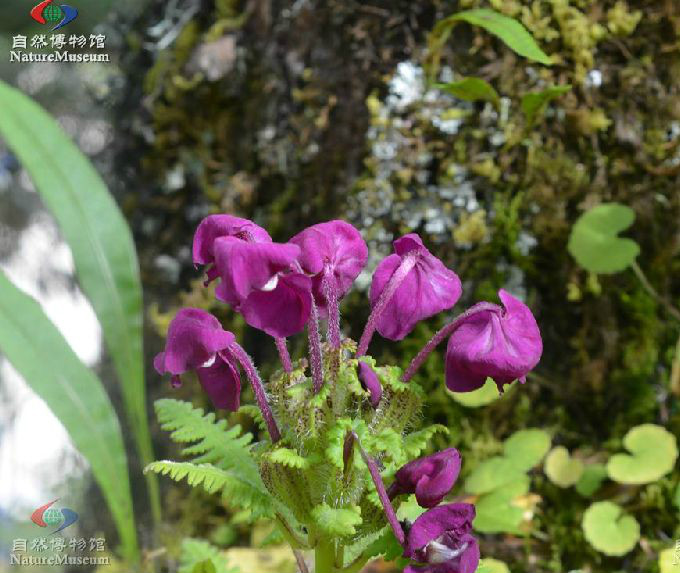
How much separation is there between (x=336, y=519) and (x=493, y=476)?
0.69 meters

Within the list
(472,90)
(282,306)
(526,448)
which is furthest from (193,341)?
(472,90)

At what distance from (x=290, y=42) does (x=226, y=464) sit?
128cm

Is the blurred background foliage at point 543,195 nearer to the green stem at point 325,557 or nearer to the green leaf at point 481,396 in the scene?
the green leaf at point 481,396

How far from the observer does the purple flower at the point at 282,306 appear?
29.0 inches

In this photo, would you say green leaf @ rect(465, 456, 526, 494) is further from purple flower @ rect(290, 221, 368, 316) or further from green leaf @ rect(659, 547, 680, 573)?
purple flower @ rect(290, 221, 368, 316)

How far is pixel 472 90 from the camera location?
1.49m

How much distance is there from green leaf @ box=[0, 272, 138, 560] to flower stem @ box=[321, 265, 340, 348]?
1.03 m

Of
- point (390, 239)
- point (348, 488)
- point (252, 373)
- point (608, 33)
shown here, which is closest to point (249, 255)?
point (252, 373)

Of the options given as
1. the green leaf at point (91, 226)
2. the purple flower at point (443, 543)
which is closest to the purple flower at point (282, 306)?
the purple flower at point (443, 543)

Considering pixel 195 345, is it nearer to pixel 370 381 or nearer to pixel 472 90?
pixel 370 381

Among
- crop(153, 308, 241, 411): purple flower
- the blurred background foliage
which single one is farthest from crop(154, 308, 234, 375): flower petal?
the blurred background foliage

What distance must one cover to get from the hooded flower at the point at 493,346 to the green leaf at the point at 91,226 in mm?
1270

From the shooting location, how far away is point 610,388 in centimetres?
154

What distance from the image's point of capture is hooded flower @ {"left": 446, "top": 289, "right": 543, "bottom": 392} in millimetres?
752
